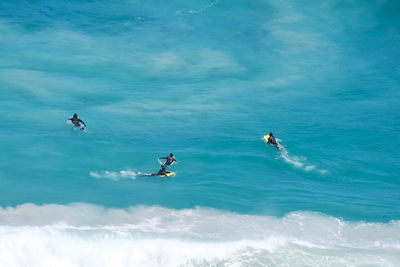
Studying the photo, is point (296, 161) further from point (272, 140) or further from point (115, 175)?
point (115, 175)


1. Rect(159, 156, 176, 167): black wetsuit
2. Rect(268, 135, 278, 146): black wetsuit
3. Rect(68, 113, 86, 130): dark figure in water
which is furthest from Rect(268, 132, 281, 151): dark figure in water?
Rect(68, 113, 86, 130): dark figure in water

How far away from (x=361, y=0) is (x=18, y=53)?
1166 inches

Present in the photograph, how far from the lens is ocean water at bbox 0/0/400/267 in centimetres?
1894

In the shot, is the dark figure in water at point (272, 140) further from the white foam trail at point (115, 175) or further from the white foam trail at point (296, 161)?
the white foam trail at point (115, 175)

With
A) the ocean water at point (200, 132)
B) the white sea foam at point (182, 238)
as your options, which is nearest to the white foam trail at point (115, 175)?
the ocean water at point (200, 132)

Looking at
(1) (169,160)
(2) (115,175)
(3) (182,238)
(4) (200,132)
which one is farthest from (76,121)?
(3) (182,238)

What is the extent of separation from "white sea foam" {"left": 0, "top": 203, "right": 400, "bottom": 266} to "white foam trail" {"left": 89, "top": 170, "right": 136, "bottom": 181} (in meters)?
2.56

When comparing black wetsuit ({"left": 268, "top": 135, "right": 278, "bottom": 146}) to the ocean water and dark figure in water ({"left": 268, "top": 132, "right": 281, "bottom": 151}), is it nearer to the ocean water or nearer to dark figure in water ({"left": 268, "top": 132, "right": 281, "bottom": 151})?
dark figure in water ({"left": 268, "top": 132, "right": 281, "bottom": 151})

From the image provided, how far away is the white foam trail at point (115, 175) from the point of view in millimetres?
22906

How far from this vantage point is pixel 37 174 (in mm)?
22812

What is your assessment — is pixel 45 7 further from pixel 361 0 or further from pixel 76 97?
pixel 361 0

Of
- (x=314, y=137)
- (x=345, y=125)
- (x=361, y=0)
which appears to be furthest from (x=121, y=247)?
(x=361, y=0)

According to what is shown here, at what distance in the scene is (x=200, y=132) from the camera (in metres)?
27.4

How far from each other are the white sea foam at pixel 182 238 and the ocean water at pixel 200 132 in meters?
0.07
